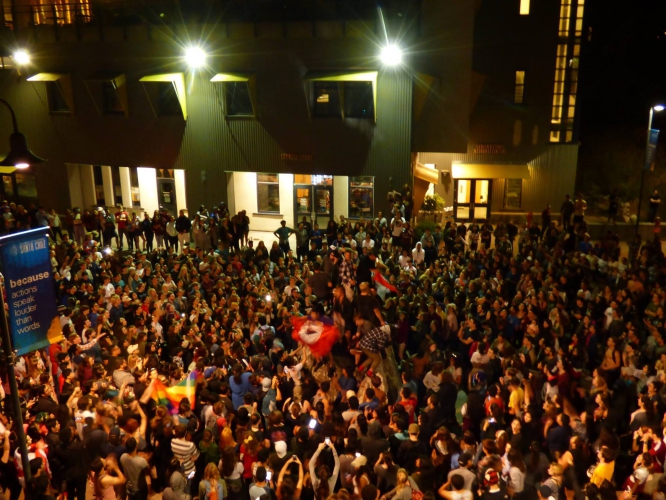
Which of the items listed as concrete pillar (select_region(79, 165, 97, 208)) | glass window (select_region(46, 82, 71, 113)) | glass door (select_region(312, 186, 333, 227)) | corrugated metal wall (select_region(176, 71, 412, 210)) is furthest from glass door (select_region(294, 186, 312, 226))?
glass window (select_region(46, 82, 71, 113))

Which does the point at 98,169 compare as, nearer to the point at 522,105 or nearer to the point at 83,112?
the point at 83,112

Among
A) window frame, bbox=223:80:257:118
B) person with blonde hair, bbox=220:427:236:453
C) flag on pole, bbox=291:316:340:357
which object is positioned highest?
window frame, bbox=223:80:257:118

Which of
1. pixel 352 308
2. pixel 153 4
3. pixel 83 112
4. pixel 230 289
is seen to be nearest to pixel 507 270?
pixel 352 308

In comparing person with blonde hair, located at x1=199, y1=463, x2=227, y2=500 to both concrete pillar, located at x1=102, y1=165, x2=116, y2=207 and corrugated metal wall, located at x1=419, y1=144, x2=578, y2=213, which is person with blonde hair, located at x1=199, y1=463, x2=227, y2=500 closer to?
corrugated metal wall, located at x1=419, y1=144, x2=578, y2=213

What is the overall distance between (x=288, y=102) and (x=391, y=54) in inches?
159

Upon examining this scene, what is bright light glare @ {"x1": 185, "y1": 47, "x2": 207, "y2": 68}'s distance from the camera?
2312cm

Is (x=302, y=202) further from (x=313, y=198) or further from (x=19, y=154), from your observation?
(x=19, y=154)

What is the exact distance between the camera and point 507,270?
14891mm

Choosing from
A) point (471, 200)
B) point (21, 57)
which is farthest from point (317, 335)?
point (21, 57)

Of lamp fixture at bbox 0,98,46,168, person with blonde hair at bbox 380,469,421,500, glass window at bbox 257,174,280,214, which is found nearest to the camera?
person with blonde hair at bbox 380,469,421,500

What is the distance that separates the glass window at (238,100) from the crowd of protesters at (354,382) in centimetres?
860

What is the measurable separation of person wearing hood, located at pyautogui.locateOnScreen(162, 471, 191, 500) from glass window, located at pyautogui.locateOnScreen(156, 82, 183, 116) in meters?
18.7

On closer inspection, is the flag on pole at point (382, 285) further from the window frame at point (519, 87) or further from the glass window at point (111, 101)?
the glass window at point (111, 101)

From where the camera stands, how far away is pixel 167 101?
956 inches
